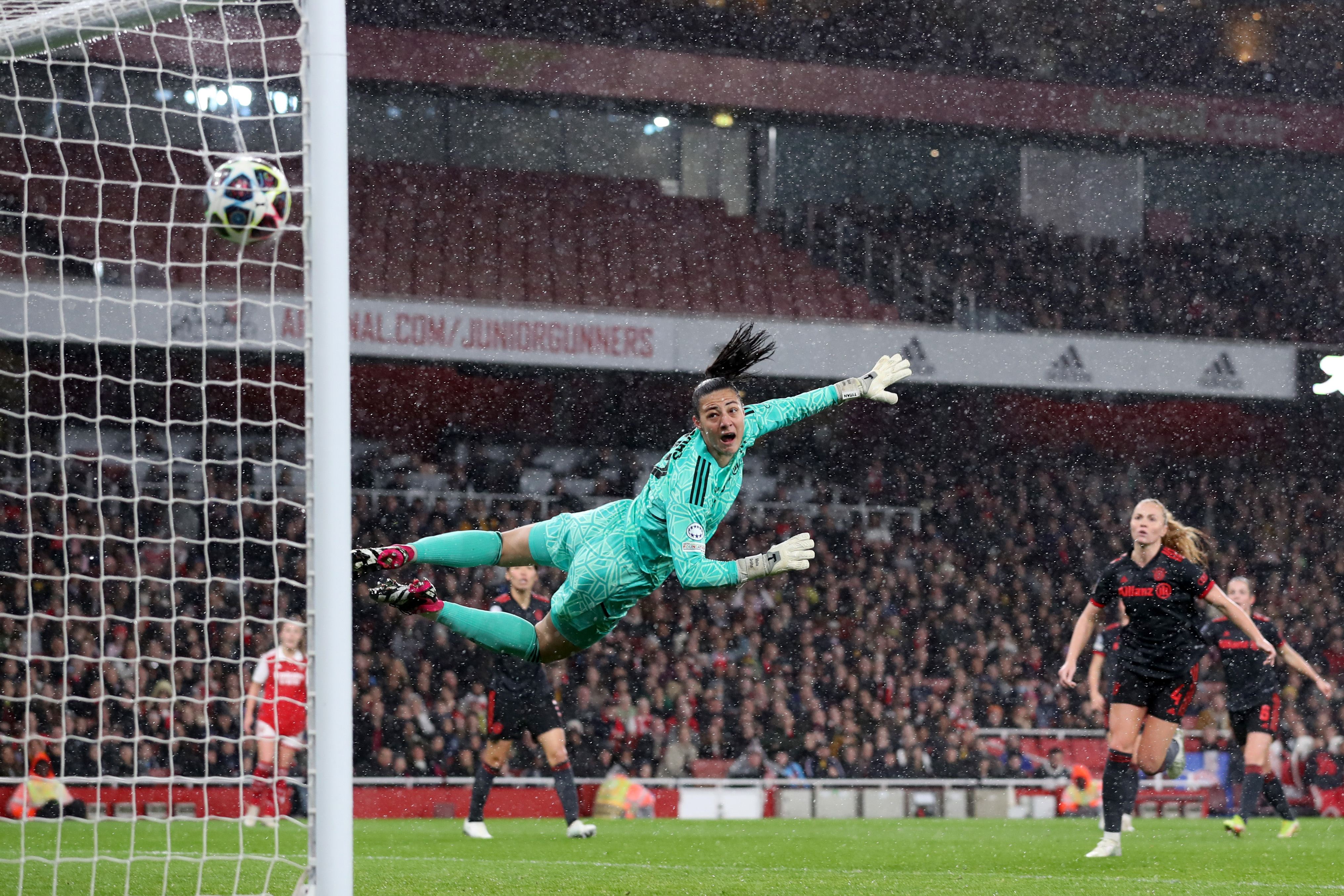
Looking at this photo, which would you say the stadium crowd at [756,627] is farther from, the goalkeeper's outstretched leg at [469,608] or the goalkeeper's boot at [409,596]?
the goalkeeper's boot at [409,596]

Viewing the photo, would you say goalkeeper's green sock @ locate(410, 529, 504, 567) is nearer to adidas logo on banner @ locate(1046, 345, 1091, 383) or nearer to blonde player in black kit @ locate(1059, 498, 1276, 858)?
blonde player in black kit @ locate(1059, 498, 1276, 858)

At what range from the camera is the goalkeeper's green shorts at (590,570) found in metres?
5.96

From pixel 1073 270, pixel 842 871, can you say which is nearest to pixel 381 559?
pixel 842 871

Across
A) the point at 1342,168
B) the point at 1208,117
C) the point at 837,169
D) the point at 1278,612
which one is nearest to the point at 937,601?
the point at 1278,612

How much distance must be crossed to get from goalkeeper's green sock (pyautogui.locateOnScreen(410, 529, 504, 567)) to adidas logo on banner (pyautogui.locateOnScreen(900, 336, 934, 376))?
13.8 m

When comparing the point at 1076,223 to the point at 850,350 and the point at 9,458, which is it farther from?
the point at 9,458

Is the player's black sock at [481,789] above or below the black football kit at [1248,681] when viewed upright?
below

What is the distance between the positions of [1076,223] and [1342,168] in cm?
442

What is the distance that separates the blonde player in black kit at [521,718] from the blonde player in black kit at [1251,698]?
4242 millimetres

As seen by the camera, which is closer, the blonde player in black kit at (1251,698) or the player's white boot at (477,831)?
the player's white boot at (477,831)

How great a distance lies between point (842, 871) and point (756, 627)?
1052cm

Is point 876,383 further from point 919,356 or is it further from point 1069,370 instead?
point 1069,370

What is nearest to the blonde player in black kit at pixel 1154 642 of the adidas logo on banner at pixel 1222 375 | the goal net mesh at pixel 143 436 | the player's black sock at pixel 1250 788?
the player's black sock at pixel 1250 788

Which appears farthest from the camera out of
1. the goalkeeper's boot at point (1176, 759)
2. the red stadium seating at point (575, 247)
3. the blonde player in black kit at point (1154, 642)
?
the red stadium seating at point (575, 247)
